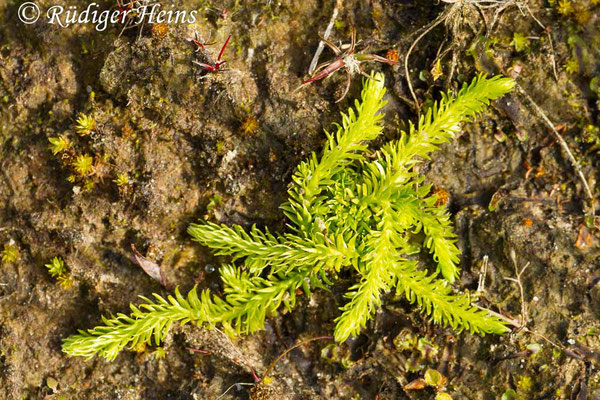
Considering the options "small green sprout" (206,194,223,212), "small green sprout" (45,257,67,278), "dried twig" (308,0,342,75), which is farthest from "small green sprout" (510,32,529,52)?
"small green sprout" (45,257,67,278)

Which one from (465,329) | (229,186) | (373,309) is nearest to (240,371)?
(373,309)

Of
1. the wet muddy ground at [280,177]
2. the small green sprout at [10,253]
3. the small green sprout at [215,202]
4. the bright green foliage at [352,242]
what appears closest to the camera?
the bright green foliage at [352,242]

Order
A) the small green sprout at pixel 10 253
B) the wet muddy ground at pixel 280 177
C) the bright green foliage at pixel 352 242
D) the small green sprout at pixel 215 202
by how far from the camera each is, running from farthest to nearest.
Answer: the small green sprout at pixel 10 253
the small green sprout at pixel 215 202
the wet muddy ground at pixel 280 177
the bright green foliage at pixel 352 242

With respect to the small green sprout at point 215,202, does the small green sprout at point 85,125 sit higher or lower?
higher

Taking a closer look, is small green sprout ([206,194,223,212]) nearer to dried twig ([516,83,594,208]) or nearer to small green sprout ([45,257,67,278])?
small green sprout ([45,257,67,278])

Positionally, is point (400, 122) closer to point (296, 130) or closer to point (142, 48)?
point (296, 130)

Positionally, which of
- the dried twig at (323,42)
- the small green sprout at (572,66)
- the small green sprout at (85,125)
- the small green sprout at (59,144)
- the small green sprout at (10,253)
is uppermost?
the dried twig at (323,42)

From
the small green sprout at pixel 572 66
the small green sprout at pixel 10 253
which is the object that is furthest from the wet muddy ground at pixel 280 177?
the small green sprout at pixel 10 253

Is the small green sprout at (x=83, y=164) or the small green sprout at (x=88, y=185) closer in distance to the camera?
the small green sprout at (x=83, y=164)

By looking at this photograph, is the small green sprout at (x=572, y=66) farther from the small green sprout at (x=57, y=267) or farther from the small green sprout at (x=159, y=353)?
the small green sprout at (x=57, y=267)
